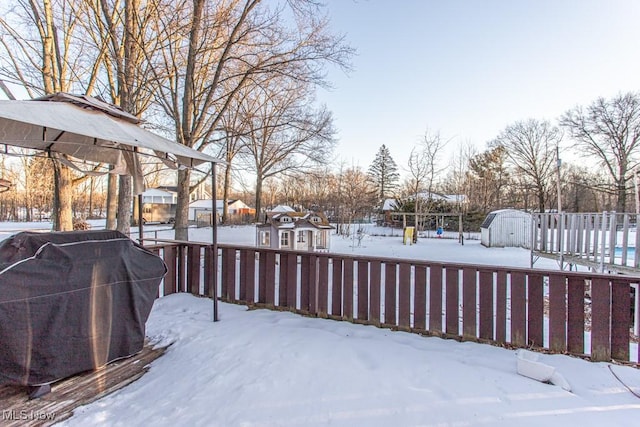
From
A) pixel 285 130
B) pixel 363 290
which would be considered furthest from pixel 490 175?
pixel 363 290

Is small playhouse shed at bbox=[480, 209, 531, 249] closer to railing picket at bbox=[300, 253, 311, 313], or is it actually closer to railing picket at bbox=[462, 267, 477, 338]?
railing picket at bbox=[462, 267, 477, 338]

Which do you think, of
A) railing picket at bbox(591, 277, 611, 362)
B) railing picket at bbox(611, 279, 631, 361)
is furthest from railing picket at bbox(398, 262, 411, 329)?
railing picket at bbox(611, 279, 631, 361)

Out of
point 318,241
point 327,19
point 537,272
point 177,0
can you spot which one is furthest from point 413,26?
point 537,272

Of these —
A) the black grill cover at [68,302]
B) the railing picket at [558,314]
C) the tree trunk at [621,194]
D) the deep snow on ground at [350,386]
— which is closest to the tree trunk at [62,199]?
the deep snow on ground at [350,386]

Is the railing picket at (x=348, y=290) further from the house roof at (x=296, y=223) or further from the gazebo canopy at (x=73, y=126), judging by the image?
the house roof at (x=296, y=223)

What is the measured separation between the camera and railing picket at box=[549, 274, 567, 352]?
2707 millimetres

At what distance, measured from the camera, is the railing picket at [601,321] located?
257cm

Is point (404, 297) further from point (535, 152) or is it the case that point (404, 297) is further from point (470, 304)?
point (535, 152)

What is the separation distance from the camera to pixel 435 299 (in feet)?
10.2

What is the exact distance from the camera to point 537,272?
280 cm

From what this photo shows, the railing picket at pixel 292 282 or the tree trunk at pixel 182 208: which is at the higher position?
the tree trunk at pixel 182 208

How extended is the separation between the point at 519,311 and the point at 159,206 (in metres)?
Result: 34.5

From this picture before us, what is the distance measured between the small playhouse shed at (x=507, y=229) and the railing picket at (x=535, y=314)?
41.9 ft

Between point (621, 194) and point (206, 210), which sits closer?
point (621, 194)
